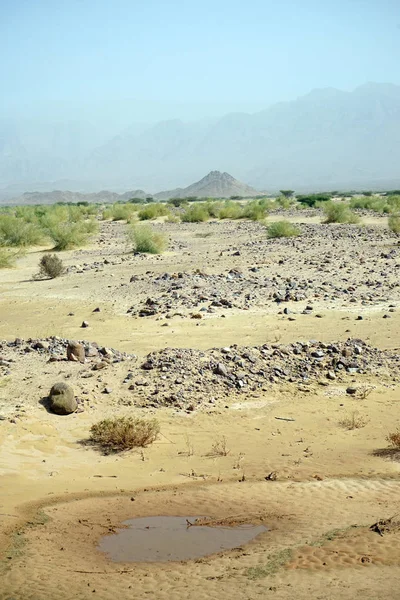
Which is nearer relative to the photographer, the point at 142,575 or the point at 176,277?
the point at 142,575

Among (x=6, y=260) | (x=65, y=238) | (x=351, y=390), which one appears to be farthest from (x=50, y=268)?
(x=351, y=390)

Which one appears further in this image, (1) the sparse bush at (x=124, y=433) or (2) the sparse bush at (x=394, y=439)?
(1) the sparse bush at (x=124, y=433)

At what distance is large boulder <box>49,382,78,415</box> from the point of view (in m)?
10.9

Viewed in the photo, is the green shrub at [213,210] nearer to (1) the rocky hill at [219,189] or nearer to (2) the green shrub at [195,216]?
(2) the green shrub at [195,216]

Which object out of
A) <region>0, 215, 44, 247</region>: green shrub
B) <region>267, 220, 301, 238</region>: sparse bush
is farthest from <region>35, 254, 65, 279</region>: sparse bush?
<region>267, 220, 301, 238</region>: sparse bush

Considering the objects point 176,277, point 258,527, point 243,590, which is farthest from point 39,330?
point 243,590

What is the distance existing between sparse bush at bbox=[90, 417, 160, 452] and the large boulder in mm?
809

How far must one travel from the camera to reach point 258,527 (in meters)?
7.77

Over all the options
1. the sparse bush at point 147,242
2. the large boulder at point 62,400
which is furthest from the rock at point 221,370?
the sparse bush at point 147,242

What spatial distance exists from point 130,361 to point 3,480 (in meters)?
3.90

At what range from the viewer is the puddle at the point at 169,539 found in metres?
7.27

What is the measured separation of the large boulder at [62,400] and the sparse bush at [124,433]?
81cm

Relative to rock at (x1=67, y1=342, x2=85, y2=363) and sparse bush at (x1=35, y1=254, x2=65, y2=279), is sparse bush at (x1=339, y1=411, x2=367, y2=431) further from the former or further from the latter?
sparse bush at (x1=35, y1=254, x2=65, y2=279)

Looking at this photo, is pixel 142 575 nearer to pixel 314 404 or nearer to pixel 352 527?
pixel 352 527
